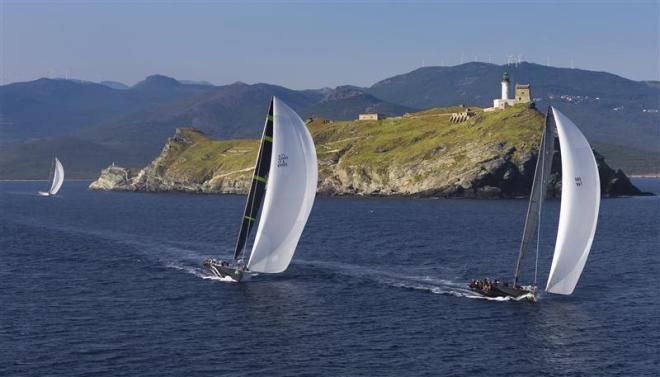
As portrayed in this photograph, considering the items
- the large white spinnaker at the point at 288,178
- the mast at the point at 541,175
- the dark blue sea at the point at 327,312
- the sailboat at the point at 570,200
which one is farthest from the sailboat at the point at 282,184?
the sailboat at the point at 570,200

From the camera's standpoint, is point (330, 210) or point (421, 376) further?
point (330, 210)

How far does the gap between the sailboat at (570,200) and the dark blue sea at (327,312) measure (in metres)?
3.56

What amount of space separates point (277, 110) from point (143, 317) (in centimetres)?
2349

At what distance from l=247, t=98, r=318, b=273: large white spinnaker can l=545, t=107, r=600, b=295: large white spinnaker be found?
2287 centimetres

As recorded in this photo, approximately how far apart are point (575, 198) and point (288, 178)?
86.0 ft

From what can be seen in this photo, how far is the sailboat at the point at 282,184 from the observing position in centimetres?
8631

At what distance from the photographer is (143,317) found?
247ft

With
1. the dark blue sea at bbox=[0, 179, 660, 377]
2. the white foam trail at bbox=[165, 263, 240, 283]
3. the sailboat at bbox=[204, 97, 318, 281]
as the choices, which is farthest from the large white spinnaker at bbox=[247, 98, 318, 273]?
the white foam trail at bbox=[165, 263, 240, 283]

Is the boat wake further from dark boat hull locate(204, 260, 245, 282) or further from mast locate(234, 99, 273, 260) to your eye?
mast locate(234, 99, 273, 260)

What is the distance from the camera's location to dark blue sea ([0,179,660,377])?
62562 millimetres

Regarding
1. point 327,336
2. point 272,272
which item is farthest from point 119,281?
point 327,336

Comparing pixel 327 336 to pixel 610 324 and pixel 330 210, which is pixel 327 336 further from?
pixel 330 210

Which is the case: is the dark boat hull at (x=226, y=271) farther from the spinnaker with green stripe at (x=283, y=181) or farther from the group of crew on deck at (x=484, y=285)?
the group of crew on deck at (x=484, y=285)

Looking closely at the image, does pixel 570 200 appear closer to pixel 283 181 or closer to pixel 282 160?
pixel 283 181
